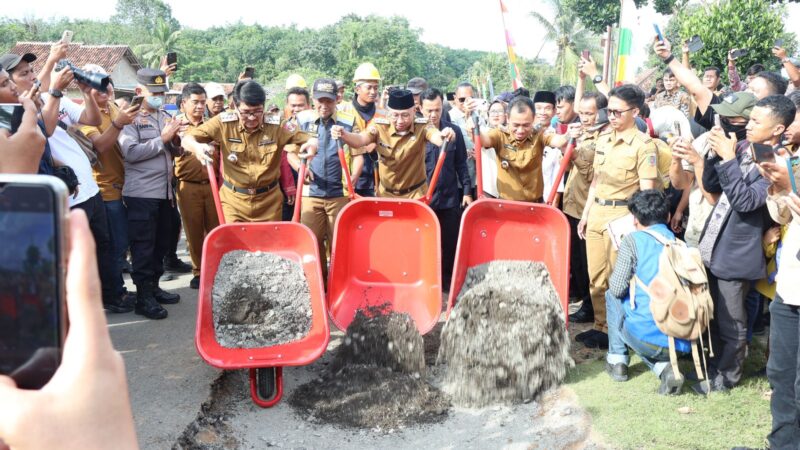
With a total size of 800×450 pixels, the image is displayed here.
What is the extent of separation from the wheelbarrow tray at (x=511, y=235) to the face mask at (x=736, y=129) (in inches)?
42.9

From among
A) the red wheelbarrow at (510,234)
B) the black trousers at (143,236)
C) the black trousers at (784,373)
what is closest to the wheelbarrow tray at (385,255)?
the red wheelbarrow at (510,234)

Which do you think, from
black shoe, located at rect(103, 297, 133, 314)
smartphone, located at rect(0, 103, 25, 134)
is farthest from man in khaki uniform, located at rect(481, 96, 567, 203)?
smartphone, located at rect(0, 103, 25, 134)

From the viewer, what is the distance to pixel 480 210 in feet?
14.6

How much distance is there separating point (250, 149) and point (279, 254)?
899mm

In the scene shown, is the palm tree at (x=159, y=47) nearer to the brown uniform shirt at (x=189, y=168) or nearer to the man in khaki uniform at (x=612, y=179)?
the brown uniform shirt at (x=189, y=168)

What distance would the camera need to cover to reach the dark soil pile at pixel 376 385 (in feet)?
12.0

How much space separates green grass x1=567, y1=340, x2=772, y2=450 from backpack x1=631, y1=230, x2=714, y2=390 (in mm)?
Answer: 190

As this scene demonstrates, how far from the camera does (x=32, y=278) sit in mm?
660

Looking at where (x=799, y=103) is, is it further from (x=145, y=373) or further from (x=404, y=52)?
(x=404, y=52)

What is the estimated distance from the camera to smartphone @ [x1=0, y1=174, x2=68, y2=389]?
66 cm

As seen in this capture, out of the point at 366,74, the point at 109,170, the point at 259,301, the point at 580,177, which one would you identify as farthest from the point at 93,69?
the point at 580,177

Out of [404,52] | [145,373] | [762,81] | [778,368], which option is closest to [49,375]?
[778,368]

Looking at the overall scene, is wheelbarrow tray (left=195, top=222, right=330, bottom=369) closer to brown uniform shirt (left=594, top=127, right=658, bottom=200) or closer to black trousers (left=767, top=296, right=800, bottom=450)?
brown uniform shirt (left=594, top=127, right=658, bottom=200)

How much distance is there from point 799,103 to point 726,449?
192cm
